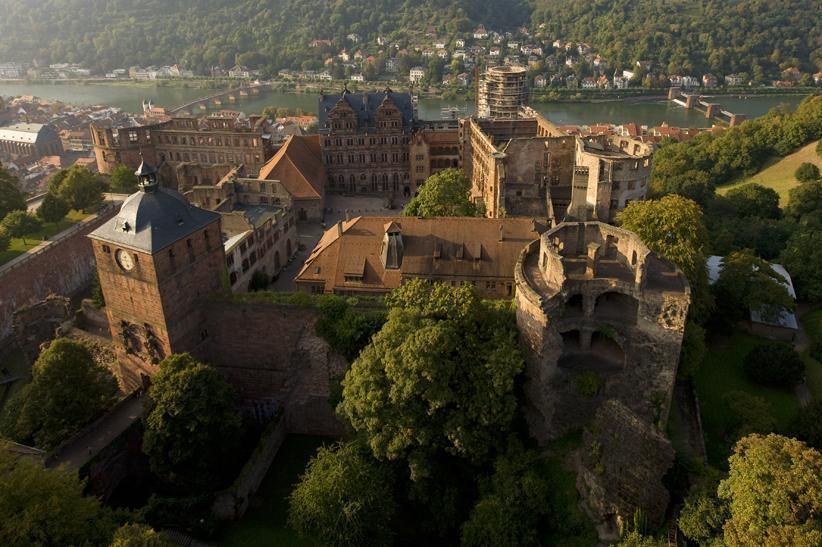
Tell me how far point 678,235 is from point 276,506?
87.4 ft

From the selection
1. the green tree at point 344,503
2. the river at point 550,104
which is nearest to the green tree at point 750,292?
the green tree at point 344,503

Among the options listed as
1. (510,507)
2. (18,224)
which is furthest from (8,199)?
(510,507)

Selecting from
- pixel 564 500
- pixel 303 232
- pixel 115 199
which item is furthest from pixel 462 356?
pixel 115 199

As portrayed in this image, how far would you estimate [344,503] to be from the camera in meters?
27.5

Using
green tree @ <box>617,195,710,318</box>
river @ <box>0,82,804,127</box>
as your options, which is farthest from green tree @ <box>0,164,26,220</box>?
river @ <box>0,82,804,127</box>

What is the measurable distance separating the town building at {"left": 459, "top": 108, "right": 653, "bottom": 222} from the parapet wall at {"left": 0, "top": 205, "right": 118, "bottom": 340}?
122ft

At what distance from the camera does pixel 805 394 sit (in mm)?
35500

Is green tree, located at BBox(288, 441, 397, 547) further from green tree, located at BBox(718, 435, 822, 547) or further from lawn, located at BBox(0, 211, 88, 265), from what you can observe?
lawn, located at BBox(0, 211, 88, 265)

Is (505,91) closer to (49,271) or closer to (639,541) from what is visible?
(49,271)

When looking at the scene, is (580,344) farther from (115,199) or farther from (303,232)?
(115,199)

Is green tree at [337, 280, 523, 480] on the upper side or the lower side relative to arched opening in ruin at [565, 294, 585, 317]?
lower

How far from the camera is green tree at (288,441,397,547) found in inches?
1075

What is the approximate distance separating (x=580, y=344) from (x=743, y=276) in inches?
729

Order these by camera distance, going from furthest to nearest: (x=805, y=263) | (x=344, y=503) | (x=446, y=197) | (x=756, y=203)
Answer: (x=756, y=203), (x=446, y=197), (x=805, y=263), (x=344, y=503)
